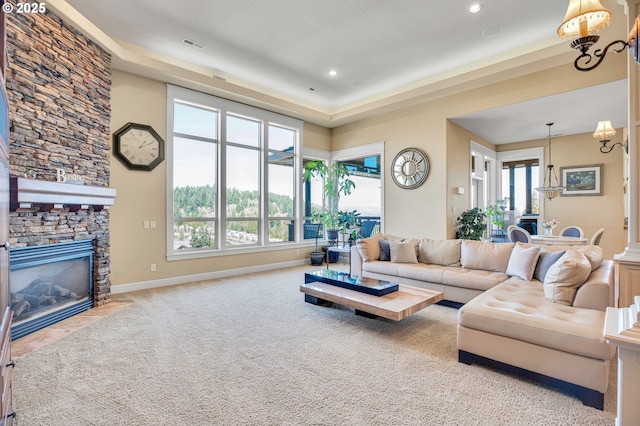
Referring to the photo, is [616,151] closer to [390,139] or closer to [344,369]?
[390,139]

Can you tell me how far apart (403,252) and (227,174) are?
3.57m

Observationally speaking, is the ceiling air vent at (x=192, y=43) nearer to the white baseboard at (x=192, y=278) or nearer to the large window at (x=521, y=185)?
the white baseboard at (x=192, y=278)

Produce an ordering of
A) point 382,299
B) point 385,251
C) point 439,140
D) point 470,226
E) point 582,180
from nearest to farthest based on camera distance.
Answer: point 382,299, point 385,251, point 439,140, point 470,226, point 582,180

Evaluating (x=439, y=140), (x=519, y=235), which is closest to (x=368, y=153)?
(x=439, y=140)

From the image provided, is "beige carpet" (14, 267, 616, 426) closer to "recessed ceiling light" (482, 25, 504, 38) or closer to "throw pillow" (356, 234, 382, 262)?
"throw pillow" (356, 234, 382, 262)

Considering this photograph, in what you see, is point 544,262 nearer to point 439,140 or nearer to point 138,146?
point 439,140

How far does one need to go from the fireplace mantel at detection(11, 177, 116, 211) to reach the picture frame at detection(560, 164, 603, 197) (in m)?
9.00

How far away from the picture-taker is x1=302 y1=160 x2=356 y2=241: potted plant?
7.16m

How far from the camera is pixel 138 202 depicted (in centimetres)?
481

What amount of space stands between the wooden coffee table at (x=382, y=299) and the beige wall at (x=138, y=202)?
276cm

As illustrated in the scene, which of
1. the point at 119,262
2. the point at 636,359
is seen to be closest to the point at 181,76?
the point at 119,262

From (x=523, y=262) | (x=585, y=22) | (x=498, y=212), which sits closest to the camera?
(x=585, y=22)

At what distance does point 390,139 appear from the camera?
6449mm

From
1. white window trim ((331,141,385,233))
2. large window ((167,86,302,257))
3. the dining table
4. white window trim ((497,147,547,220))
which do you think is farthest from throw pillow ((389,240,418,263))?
white window trim ((497,147,547,220))
